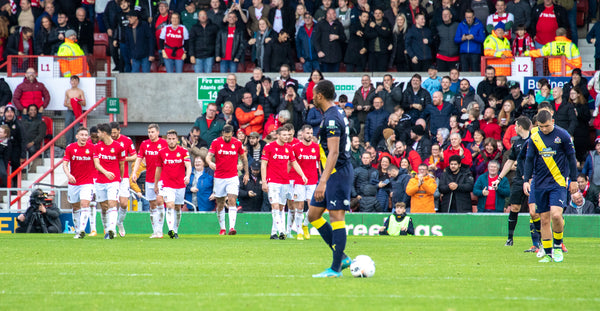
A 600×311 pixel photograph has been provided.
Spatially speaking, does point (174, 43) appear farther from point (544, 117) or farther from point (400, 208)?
point (544, 117)

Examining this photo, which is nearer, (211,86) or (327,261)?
(327,261)

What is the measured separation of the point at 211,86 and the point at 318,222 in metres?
17.6

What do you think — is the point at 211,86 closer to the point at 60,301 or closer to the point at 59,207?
the point at 59,207

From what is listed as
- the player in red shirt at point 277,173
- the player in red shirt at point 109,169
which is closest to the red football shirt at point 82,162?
the player in red shirt at point 109,169

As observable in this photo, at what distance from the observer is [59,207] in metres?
24.4

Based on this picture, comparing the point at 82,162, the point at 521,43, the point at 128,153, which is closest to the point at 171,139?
the point at 128,153

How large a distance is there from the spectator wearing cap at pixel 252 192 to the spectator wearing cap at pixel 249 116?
1.93m

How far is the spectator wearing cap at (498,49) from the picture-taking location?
25875 millimetres

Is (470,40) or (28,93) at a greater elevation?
(470,40)

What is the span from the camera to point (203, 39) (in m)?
27.2

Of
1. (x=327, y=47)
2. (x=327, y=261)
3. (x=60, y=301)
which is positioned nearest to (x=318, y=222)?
(x=327, y=261)

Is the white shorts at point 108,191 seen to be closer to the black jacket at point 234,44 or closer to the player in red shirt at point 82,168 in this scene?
the player in red shirt at point 82,168

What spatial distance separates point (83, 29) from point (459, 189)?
13.4m

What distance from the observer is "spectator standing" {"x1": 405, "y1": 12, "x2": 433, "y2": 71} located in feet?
85.9
